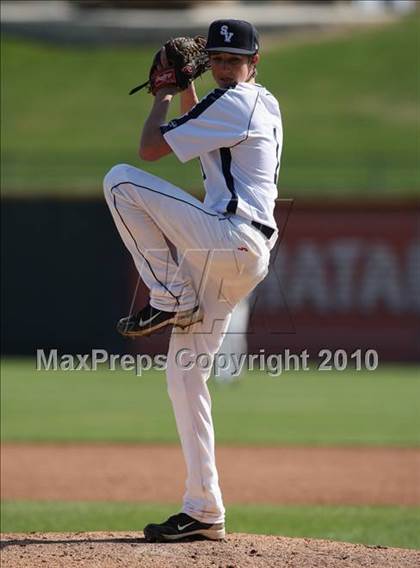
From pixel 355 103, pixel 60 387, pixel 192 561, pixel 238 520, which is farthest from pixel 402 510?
pixel 355 103

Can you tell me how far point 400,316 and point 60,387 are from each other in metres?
6.24

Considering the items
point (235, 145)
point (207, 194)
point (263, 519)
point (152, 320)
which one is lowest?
point (263, 519)

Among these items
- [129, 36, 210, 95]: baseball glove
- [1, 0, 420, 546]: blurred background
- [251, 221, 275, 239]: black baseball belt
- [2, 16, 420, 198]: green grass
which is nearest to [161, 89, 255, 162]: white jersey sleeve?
[129, 36, 210, 95]: baseball glove

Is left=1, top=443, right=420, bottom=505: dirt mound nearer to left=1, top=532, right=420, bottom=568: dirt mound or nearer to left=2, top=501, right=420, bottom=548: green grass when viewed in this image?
left=2, top=501, right=420, bottom=548: green grass

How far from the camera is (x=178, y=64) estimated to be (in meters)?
5.20

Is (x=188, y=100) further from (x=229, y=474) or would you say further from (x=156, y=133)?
(x=229, y=474)

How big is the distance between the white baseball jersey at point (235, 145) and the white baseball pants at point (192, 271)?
0.36ft

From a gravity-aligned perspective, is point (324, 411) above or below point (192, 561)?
below

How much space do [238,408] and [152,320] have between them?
9409 millimetres

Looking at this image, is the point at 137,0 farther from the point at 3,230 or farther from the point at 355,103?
the point at 3,230

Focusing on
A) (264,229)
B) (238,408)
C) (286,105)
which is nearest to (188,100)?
(264,229)

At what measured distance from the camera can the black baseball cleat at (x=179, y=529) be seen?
5.51 metres

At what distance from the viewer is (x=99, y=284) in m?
20.1

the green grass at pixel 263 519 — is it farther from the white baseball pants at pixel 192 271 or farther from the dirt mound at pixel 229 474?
the white baseball pants at pixel 192 271
